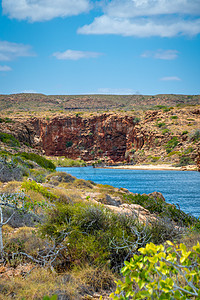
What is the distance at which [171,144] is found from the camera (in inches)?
2650

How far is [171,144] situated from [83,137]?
127ft

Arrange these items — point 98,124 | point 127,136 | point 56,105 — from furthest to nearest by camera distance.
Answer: point 56,105, point 98,124, point 127,136

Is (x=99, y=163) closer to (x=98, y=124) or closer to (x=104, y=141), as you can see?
(x=104, y=141)

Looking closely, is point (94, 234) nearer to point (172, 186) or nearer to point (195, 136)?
point (172, 186)

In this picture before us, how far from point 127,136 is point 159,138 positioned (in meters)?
19.8

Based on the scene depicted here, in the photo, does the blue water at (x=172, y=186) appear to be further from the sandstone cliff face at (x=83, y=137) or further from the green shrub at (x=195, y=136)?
the sandstone cliff face at (x=83, y=137)

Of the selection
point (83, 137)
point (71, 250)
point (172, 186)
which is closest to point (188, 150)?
point (172, 186)

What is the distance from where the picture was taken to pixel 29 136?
145ft

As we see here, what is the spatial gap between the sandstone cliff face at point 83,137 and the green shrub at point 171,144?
24.8 meters

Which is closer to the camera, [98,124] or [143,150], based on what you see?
[143,150]

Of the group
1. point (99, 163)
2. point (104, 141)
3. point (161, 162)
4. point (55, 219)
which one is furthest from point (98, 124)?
point (55, 219)

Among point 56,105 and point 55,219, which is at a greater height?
point 56,105

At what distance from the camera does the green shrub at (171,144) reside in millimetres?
66000

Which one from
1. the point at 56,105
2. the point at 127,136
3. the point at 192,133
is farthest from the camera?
the point at 56,105
